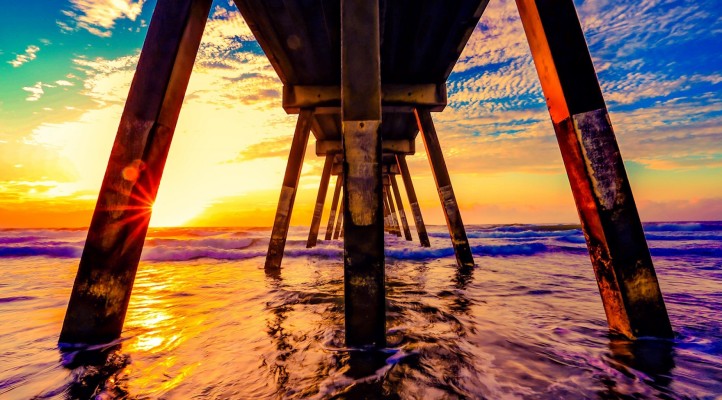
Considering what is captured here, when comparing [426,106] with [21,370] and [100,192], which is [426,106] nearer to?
[100,192]

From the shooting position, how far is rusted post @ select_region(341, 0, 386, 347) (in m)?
1.82

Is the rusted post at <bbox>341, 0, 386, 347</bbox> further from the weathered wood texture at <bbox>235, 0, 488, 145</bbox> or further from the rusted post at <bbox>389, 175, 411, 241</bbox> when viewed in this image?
the rusted post at <bbox>389, 175, 411, 241</bbox>

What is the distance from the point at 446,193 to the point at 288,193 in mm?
3282

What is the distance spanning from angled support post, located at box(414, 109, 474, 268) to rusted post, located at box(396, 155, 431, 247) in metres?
5.09

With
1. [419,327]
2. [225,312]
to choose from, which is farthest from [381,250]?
[225,312]

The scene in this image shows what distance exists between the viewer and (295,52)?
5.04m

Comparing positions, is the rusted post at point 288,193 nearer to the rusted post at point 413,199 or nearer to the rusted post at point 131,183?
the rusted post at point 131,183

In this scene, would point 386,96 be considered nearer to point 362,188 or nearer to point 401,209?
point 362,188

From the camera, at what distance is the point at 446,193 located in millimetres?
6023

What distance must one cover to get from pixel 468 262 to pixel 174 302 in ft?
17.2

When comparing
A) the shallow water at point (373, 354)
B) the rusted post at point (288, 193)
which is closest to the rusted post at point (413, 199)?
the rusted post at point (288, 193)

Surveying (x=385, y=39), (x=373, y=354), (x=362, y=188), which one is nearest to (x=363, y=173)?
(x=362, y=188)

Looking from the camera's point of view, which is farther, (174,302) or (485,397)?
(174,302)

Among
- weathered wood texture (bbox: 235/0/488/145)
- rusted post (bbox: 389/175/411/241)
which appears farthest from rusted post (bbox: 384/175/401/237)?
weathered wood texture (bbox: 235/0/488/145)
